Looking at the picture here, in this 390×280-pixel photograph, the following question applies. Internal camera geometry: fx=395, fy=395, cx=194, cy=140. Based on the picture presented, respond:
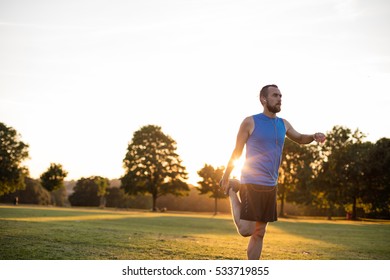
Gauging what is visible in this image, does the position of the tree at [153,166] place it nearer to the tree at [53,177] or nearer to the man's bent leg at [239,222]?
the tree at [53,177]

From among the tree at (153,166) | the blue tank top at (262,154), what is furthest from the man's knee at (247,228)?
the tree at (153,166)

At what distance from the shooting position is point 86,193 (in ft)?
215

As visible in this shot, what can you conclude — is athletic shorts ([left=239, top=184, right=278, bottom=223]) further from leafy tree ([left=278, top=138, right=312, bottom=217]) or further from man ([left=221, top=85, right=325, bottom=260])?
leafy tree ([left=278, top=138, right=312, bottom=217])

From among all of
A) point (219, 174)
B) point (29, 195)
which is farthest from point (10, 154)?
point (219, 174)

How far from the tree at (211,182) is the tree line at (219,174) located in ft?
0.25

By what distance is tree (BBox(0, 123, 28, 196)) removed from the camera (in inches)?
1622

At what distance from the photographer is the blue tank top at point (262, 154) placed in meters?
4.94

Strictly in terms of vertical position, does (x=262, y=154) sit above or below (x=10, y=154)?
below

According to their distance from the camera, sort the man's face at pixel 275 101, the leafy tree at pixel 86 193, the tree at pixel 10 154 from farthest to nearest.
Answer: the leafy tree at pixel 86 193 → the tree at pixel 10 154 → the man's face at pixel 275 101

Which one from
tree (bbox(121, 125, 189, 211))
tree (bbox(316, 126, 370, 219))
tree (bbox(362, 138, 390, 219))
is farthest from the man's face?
tree (bbox(121, 125, 189, 211))

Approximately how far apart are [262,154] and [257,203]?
Answer: 2.01 ft

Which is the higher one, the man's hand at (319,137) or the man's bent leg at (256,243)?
the man's hand at (319,137)

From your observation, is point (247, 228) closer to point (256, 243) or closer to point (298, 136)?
point (256, 243)
